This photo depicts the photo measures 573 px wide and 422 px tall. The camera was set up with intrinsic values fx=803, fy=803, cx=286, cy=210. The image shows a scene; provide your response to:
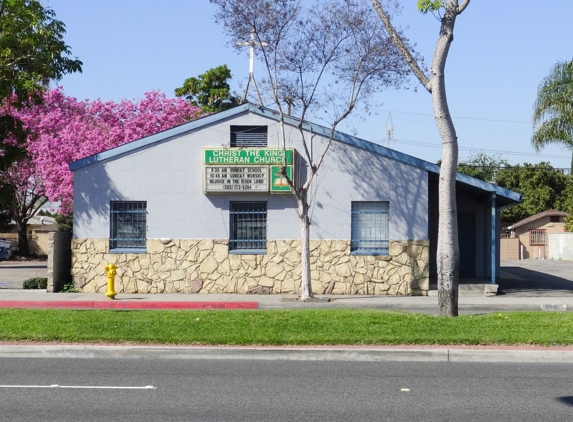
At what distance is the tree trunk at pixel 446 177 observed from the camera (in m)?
14.3

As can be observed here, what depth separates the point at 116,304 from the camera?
1994cm

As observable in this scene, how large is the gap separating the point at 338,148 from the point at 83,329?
36.9ft

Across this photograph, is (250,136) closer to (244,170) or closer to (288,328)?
(244,170)

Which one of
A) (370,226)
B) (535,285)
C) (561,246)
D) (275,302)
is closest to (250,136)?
(370,226)

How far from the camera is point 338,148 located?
73.0 feet

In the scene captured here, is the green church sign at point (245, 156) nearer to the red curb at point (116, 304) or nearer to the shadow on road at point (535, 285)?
the red curb at point (116, 304)

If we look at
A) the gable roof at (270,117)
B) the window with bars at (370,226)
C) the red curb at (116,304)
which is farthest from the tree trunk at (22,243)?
the window with bars at (370,226)

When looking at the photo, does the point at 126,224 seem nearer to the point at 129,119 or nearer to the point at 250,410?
the point at 250,410

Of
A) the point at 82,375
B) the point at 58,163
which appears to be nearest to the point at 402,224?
the point at 82,375

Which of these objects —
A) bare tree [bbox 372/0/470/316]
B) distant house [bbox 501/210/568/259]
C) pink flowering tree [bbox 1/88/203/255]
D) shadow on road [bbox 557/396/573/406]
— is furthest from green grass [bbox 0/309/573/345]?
distant house [bbox 501/210/568/259]

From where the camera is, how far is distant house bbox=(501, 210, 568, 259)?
184 feet

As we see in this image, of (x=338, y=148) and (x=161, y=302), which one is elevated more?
(x=338, y=148)

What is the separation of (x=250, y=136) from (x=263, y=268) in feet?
12.2

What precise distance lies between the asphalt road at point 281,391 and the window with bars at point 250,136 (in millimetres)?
11939
